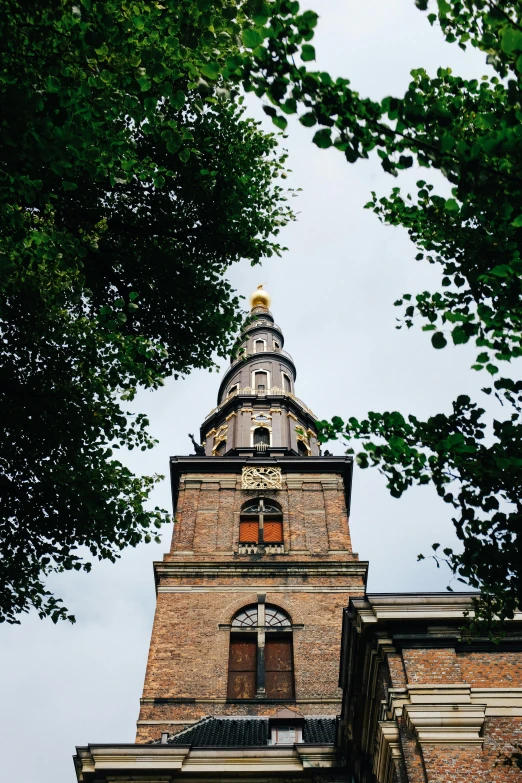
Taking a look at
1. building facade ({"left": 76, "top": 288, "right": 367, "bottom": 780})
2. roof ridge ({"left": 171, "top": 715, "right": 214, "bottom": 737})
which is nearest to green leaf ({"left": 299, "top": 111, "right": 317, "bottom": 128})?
building facade ({"left": 76, "top": 288, "right": 367, "bottom": 780})

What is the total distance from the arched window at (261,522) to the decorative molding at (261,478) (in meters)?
0.52

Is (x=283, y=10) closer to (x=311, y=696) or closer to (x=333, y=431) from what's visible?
(x=333, y=431)

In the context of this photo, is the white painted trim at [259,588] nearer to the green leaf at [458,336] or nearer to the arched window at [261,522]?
the arched window at [261,522]

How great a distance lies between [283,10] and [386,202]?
3670 mm

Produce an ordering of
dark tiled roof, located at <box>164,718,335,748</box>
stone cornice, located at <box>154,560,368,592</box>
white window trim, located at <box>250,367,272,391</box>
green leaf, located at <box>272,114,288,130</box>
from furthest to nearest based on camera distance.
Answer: white window trim, located at <box>250,367,272,391</box>, stone cornice, located at <box>154,560,368,592</box>, dark tiled roof, located at <box>164,718,335,748</box>, green leaf, located at <box>272,114,288,130</box>

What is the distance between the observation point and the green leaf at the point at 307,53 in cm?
548

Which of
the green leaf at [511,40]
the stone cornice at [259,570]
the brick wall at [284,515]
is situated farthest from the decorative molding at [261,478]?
the green leaf at [511,40]

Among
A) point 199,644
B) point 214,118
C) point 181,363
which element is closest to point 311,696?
point 199,644

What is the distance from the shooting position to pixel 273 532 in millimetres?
24344

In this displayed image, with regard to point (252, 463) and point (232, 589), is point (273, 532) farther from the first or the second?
point (232, 589)

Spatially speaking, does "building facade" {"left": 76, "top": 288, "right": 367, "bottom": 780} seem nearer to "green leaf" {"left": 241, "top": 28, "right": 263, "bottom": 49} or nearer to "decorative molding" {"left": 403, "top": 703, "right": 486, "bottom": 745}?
"decorative molding" {"left": 403, "top": 703, "right": 486, "bottom": 745}

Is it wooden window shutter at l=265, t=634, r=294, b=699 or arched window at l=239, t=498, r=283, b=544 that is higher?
A: arched window at l=239, t=498, r=283, b=544

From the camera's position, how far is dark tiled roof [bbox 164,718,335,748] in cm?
1586

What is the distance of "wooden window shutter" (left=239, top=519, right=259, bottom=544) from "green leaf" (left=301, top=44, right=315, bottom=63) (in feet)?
63.4
